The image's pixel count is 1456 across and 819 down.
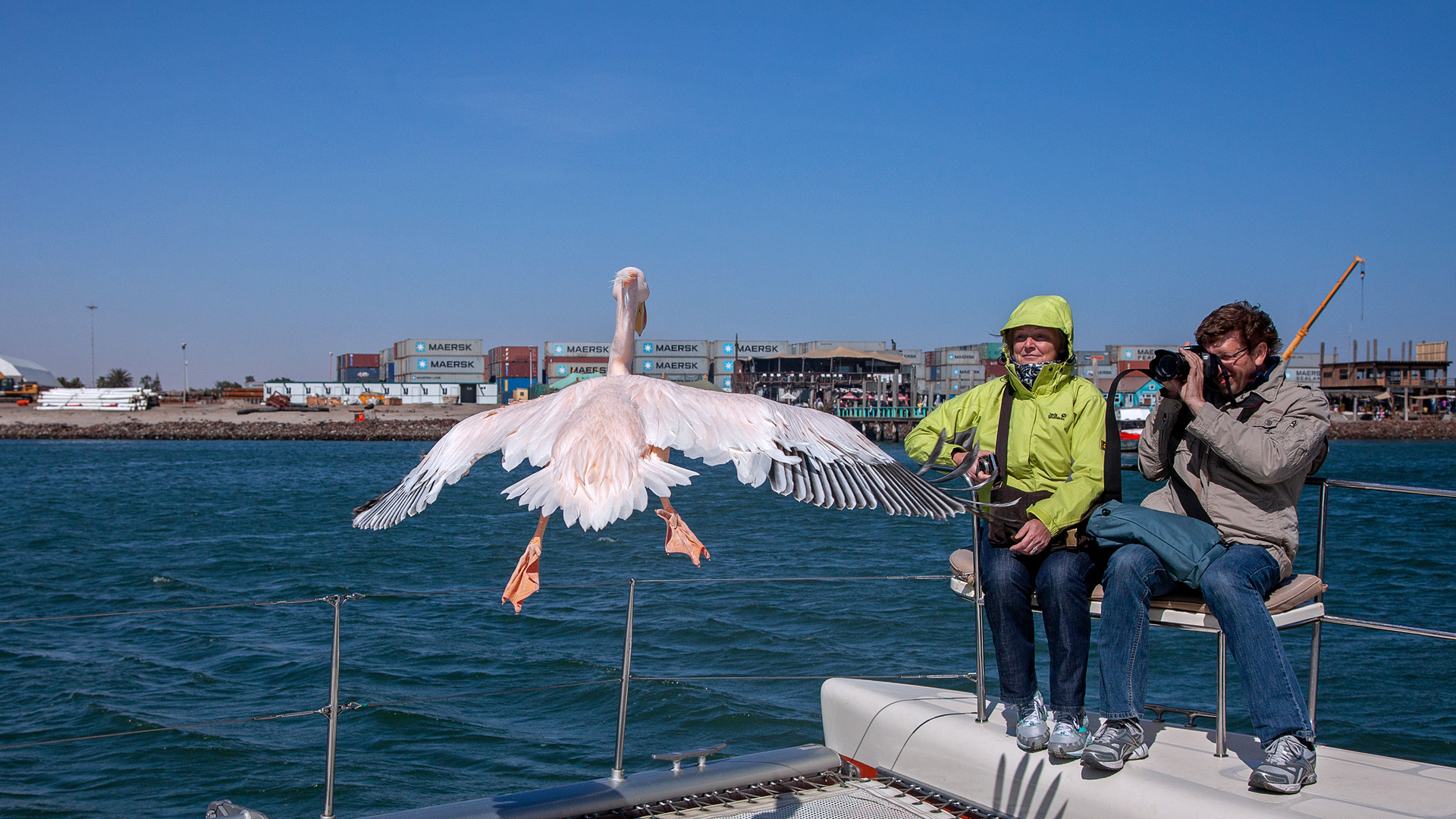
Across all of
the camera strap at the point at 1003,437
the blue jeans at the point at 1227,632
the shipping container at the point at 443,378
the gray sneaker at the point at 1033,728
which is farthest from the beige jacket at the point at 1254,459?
the shipping container at the point at 443,378

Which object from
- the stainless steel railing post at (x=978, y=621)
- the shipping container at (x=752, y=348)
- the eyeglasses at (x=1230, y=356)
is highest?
the shipping container at (x=752, y=348)

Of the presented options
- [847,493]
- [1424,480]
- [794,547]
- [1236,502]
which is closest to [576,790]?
[847,493]

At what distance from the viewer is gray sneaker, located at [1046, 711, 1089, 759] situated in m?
3.25

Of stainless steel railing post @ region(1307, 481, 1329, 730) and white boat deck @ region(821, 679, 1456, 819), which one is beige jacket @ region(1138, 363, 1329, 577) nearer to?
stainless steel railing post @ region(1307, 481, 1329, 730)

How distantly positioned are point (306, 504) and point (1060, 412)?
2967cm

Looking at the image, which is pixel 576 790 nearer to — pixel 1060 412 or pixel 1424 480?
pixel 1060 412

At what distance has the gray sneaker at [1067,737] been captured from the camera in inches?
128

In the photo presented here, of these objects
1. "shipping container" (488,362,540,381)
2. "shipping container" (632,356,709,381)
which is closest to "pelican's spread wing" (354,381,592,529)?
"shipping container" (632,356,709,381)

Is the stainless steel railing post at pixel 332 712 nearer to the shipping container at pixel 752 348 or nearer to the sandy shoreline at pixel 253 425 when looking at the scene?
the sandy shoreline at pixel 253 425

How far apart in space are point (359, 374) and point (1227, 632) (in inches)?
4931

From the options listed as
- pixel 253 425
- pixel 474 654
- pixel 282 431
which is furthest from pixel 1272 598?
pixel 253 425

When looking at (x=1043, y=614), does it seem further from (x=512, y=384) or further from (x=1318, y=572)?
(x=512, y=384)

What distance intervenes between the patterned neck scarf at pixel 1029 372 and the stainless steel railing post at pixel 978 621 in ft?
1.75

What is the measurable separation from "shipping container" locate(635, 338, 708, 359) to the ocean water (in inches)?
3058
